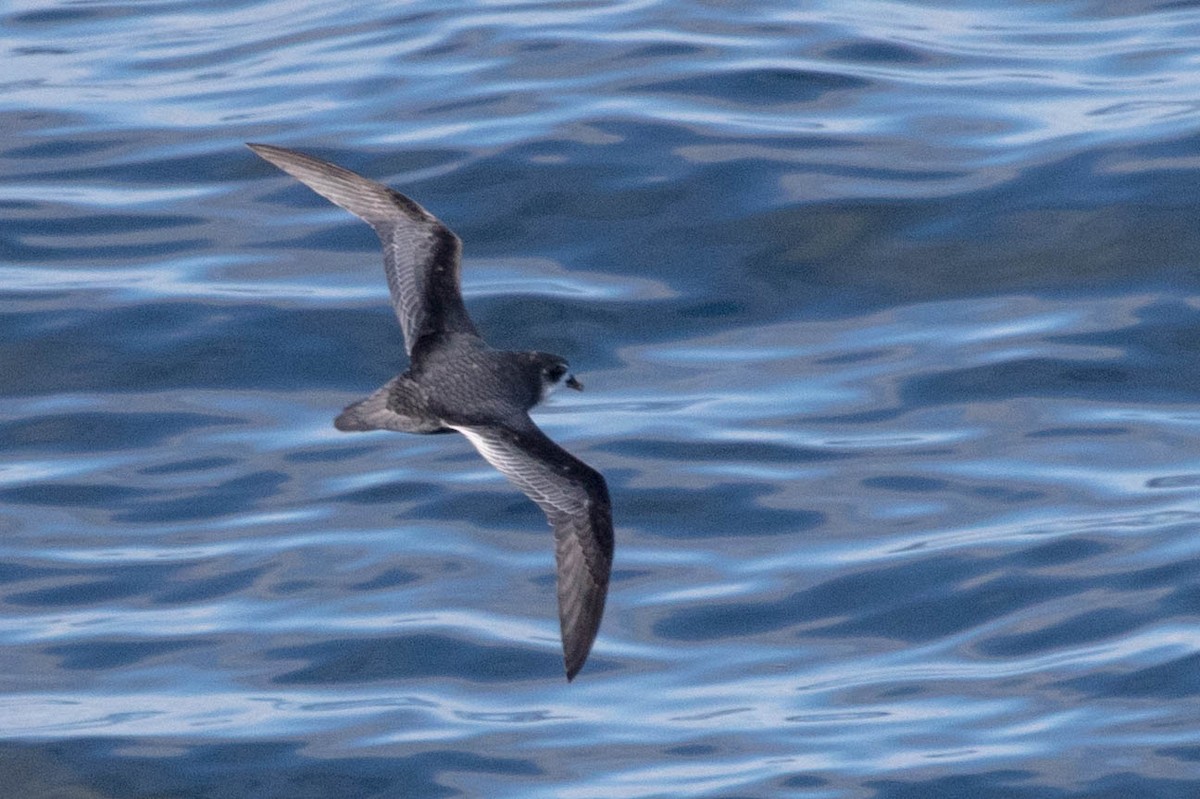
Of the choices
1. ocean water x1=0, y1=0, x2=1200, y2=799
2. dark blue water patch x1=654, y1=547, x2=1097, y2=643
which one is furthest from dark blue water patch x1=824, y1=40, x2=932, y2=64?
dark blue water patch x1=654, y1=547, x2=1097, y2=643

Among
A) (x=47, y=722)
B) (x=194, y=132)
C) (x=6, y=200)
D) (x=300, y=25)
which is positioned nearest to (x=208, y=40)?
(x=300, y=25)

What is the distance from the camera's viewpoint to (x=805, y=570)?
30.6ft

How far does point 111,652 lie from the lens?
8.95 metres

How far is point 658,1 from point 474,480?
654 cm

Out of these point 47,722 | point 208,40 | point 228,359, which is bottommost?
point 47,722

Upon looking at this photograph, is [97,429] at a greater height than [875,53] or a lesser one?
lesser

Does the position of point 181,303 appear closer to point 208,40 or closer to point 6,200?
point 6,200

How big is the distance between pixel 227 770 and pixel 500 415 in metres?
2.06

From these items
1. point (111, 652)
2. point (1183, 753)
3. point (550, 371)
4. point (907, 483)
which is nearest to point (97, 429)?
point (111, 652)

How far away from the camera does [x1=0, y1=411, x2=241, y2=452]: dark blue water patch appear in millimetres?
10531

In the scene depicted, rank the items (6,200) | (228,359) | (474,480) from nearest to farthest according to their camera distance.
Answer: (474,480), (228,359), (6,200)

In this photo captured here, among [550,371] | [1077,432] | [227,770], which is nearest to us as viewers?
[550,371]

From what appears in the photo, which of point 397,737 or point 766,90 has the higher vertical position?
point 766,90

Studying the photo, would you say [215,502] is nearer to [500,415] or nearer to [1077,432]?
[500,415]
